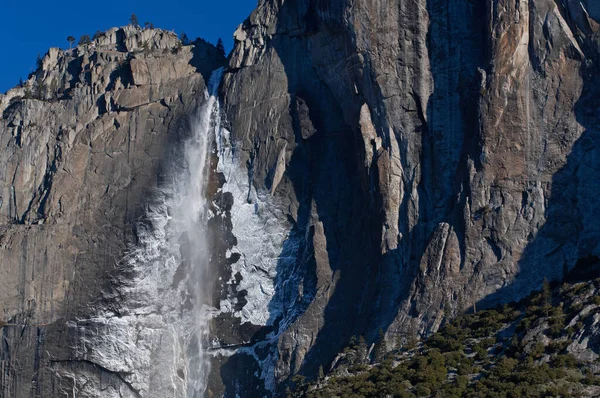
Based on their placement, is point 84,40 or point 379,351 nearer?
point 379,351

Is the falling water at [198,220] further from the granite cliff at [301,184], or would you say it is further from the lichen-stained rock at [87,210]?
the lichen-stained rock at [87,210]

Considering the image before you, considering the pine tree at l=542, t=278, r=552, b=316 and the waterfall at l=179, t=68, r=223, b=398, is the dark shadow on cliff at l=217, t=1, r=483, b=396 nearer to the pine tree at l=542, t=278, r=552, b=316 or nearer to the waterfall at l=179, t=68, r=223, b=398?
the waterfall at l=179, t=68, r=223, b=398

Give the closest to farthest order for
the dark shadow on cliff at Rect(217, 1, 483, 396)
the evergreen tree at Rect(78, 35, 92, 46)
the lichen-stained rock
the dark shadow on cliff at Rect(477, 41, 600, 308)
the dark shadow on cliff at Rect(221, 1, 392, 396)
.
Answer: the dark shadow on cliff at Rect(477, 41, 600, 308) < the dark shadow on cliff at Rect(217, 1, 483, 396) < the dark shadow on cliff at Rect(221, 1, 392, 396) < the lichen-stained rock < the evergreen tree at Rect(78, 35, 92, 46)

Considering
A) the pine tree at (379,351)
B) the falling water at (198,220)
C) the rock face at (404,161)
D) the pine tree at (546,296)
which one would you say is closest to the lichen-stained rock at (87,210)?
the falling water at (198,220)

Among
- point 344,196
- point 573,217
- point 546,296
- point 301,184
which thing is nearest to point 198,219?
point 301,184

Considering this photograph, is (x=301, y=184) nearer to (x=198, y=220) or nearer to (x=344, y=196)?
(x=344, y=196)

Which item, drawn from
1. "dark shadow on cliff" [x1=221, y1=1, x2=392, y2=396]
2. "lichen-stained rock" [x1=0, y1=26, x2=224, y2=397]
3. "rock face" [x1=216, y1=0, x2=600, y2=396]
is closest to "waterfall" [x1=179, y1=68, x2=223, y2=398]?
"lichen-stained rock" [x1=0, y1=26, x2=224, y2=397]
